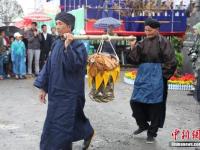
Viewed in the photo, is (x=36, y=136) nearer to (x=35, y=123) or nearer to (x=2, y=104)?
(x=35, y=123)

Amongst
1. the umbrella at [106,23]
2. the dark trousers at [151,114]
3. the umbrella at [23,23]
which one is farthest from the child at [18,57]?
the dark trousers at [151,114]

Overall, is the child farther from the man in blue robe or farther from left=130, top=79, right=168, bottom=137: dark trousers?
the man in blue robe

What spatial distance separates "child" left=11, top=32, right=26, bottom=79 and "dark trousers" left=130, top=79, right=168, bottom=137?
8.87 metres

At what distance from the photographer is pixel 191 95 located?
12.1 metres

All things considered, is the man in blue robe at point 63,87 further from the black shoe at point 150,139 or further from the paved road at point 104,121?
the black shoe at point 150,139

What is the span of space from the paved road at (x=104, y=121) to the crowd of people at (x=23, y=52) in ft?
10.0

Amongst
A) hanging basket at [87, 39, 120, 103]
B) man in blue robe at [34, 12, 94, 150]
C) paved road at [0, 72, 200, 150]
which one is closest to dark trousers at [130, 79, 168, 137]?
paved road at [0, 72, 200, 150]

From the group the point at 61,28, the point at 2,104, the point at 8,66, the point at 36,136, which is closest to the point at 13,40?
the point at 8,66

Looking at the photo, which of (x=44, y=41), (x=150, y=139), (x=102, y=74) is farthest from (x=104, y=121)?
(x=44, y=41)

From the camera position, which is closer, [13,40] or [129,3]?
[13,40]

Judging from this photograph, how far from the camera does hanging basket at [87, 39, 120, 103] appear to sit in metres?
6.27

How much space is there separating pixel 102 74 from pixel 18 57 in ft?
31.4

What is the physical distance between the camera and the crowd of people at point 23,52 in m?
15.4

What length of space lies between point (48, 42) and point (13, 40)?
120 centimetres
